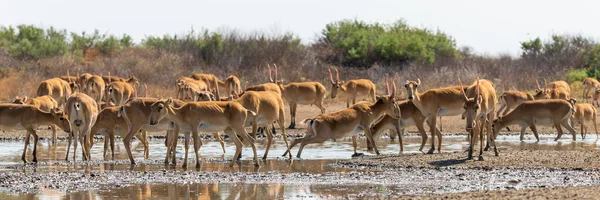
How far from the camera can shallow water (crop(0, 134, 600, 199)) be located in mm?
14688

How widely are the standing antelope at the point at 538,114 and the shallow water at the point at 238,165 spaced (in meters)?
0.49

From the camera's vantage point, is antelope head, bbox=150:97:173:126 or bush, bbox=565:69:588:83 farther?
bush, bbox=565:69:588:83

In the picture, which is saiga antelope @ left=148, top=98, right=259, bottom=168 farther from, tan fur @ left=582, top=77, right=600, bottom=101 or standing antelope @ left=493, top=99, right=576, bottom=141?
tan fur @ left=582, top=77, right=600, bottom=101

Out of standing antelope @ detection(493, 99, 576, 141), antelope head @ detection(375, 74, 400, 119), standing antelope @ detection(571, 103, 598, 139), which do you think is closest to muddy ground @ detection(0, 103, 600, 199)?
antelope head @ detection(375, 74, 400, 119)

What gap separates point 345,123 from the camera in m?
20.3

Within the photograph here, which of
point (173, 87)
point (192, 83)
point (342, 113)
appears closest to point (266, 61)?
point (173, 87)

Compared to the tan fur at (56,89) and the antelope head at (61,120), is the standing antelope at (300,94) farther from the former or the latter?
the antelope head at (61,120)

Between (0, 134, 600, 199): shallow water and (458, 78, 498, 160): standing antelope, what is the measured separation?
1714 mm

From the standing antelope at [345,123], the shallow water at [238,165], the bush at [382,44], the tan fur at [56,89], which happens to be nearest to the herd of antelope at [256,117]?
the standing antelope at [345,123]

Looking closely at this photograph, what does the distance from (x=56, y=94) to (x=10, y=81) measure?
8.49 meters

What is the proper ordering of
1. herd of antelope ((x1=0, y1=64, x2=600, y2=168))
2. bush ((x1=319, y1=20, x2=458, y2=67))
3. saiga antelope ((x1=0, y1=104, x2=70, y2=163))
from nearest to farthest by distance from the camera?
herd of antelope ((x1=0, y1=64, x2=600, y2=168)), saiga antelope ((x1=0, y1=104, x2=70, y2=163)), bush ((x1=319, y1=20, x2=458, y2=67))

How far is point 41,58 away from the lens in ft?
156

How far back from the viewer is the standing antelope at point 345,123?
20.2m

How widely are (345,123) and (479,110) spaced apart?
2.62m
